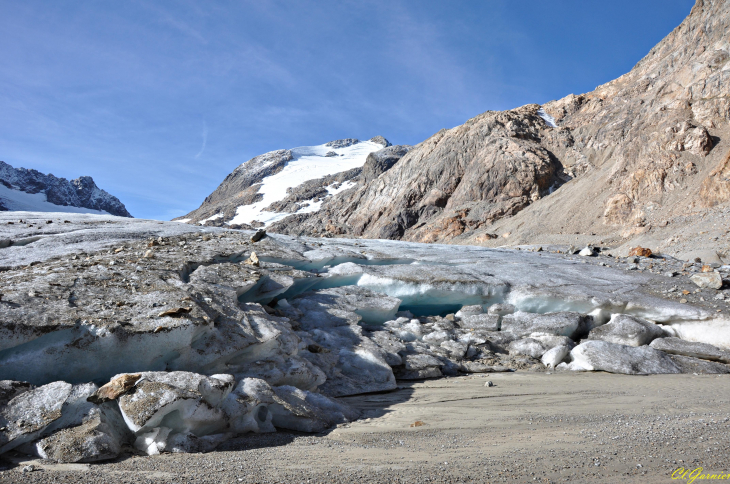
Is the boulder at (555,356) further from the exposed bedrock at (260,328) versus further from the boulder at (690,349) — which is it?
the boulder at (690,349)

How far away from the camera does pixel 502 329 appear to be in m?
11.6

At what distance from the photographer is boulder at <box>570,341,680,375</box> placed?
9273 millimetres

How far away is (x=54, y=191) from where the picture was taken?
114812mm

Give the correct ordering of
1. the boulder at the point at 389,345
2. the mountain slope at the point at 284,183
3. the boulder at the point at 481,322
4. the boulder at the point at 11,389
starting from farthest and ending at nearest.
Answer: the mountain slope at the point at 284,183 < the boulder at the point at 481,322 < the boulder at the point at 389,345 < the boulder at the point at 11,389

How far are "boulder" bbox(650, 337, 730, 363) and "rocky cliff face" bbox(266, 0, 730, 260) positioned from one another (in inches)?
723

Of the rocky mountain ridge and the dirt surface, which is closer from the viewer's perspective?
the dirt surface

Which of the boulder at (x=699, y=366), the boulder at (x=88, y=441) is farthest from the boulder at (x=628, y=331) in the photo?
the boulder at (x=88, y=441)

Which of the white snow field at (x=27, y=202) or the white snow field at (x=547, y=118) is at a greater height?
the white snow field at (x=547, y=118)

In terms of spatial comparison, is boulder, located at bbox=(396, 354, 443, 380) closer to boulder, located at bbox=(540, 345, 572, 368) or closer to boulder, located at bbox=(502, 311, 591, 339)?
boulder, located at bbox=(540, 345, 572, 368)

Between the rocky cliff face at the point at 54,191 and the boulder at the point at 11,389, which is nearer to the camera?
the boulder at the point at 11,389

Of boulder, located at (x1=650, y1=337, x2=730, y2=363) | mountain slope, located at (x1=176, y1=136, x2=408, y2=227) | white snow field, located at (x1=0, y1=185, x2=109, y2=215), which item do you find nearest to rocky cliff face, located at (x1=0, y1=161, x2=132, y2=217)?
white snow field, located at (x1=0, y1=185, x2=109, y2=215)

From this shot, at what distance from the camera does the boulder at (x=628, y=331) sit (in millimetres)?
10641

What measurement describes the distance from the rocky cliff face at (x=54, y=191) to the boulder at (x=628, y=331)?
114190mm

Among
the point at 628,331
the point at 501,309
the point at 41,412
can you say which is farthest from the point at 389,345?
the point at 41,412
